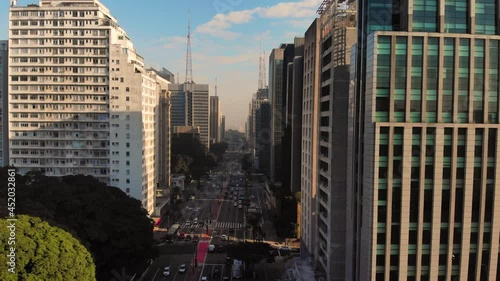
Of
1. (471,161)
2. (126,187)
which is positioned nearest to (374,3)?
(471,161)

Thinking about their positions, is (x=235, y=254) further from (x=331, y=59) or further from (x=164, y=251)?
(x=331, y=59)

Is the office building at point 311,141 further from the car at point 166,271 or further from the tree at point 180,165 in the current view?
the tree at point 180,165

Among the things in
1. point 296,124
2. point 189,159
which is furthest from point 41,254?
point 189,159

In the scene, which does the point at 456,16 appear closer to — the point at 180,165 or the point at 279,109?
the point at 279,109

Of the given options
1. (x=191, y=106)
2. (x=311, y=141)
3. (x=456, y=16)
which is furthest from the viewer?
(x=191, y=106)

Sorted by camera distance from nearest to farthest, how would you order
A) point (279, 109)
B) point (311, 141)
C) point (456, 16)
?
point (456, 16), point (311, 141), point (279, 109)

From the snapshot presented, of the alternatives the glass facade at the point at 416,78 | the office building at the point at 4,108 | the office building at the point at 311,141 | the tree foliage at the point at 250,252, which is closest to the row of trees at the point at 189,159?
the office building at the point at 4,108

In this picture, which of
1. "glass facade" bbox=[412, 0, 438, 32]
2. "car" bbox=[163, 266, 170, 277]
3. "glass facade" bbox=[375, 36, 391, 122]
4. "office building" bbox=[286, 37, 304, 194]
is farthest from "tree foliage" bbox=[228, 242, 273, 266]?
"glass facade" bbox=[412, 0, 438, 32]
